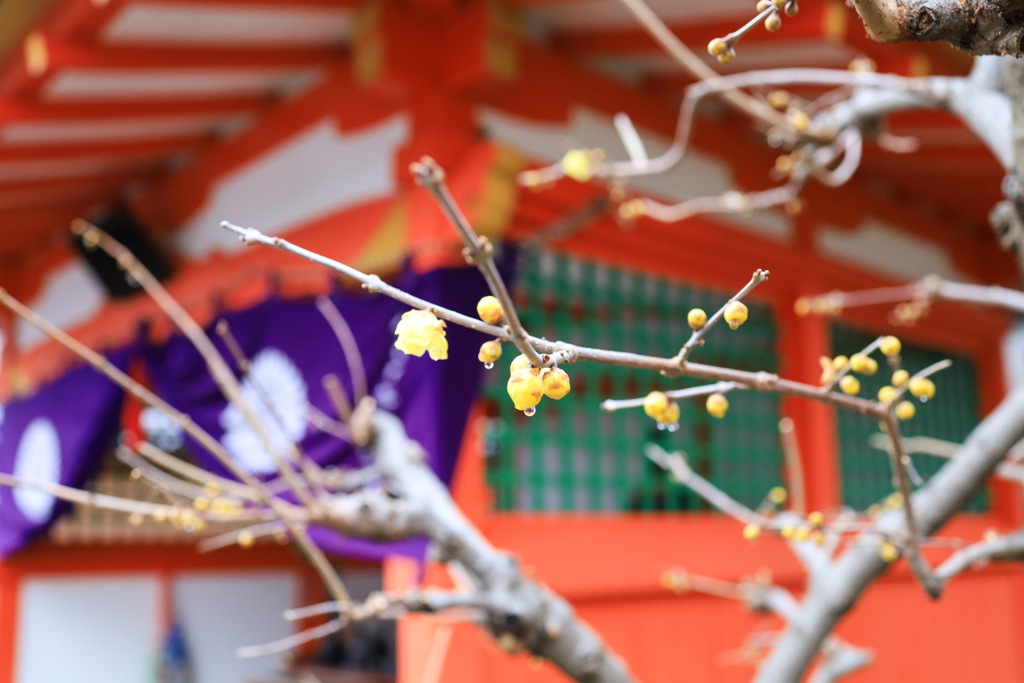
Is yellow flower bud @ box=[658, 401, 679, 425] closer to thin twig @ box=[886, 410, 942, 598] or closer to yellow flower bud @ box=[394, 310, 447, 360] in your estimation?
yellow flower bud @ box=[394, 310, 447, 360]

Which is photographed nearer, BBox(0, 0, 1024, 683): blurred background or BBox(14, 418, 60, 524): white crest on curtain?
BBox(0, 0, 1024, 683): blurred background

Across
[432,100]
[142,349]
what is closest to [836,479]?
[432,100]

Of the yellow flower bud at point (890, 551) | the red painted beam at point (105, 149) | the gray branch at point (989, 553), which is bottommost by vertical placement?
the gray branch at point (989, 553)

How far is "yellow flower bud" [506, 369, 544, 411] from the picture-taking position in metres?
0.59

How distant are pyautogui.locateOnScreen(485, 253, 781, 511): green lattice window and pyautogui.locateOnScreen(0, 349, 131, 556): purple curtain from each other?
2.20 meters

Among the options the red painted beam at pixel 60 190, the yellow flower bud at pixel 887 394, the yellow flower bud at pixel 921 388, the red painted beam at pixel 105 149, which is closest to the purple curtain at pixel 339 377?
the red painted beam at pixel 105 149

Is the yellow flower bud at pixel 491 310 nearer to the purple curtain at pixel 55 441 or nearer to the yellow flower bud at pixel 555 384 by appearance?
the yellow flower bud at pixel 555 384

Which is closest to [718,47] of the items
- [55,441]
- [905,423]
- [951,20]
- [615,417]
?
[951,20]

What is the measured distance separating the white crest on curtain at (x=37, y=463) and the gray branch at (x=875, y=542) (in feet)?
13.2

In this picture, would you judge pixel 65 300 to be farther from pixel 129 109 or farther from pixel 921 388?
pixel 921 388

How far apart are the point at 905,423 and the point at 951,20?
15.0 ft

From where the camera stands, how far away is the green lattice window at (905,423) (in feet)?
14.9

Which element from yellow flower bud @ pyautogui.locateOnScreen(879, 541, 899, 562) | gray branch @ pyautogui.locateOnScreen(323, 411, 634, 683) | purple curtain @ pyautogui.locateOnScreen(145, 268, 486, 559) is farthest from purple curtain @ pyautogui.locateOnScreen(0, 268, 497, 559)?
yellow flower bud @ pyautogui.locateOnScreen(879, 541, 899, 562)

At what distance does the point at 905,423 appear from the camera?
488 centimetres
